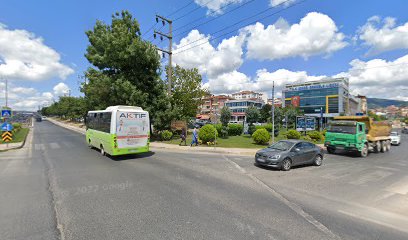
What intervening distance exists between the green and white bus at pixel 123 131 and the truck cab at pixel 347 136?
1364 cm

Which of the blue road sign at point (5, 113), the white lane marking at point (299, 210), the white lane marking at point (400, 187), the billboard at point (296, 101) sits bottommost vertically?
the white lane marking at point (400, 187)

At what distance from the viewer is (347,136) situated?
1489cm

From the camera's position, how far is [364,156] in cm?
1530

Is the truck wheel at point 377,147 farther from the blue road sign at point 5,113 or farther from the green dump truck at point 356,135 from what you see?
the blue road sign at point 5,113

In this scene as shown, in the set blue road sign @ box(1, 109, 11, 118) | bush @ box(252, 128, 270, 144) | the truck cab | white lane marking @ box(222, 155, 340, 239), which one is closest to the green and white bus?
white lane marking @ box(222, 155, 340, 239)

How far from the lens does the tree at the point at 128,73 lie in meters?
19.3

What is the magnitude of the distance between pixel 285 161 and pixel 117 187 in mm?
7471

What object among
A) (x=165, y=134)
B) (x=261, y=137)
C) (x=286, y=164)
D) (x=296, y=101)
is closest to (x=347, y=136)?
(x=261, y=137)

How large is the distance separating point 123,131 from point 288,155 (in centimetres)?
896

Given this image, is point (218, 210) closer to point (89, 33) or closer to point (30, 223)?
point (30, 223)

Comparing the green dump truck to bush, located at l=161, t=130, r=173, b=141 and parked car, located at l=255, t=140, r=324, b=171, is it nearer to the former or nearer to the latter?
parked car, located at l=255, t=140, r=324, b=171

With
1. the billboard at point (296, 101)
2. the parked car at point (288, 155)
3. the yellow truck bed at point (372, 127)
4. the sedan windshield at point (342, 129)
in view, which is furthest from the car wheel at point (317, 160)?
the billboard at point (296, 101)

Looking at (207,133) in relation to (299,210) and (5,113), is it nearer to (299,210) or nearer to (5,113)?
(299,210)

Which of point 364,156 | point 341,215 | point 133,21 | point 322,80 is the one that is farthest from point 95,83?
point 322,80
